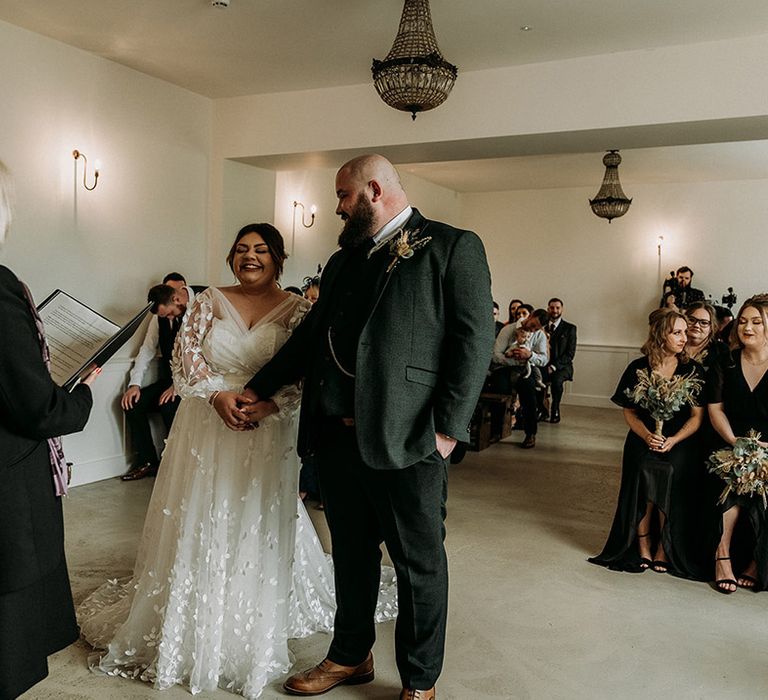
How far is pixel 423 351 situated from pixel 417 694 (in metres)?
1.13

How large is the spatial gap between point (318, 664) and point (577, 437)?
234 inches

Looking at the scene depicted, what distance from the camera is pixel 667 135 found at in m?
5.15

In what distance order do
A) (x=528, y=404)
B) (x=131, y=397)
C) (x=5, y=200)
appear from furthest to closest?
(x=528, y=404) → (x=131, y=397) → (x=5, y=200)

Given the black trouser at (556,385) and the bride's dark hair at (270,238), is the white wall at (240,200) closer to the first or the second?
the bride's dark hair at (270,238)

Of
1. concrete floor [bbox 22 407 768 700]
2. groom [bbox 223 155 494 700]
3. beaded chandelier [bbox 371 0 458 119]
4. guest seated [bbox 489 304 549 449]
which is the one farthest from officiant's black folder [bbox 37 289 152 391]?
guest seated [bbox 489 304 549 449]

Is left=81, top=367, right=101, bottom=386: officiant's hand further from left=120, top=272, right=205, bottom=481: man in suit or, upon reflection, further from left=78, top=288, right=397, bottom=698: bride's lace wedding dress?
left=120, top=272, right=205, bottom=481: man in suit

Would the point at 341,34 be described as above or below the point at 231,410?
above

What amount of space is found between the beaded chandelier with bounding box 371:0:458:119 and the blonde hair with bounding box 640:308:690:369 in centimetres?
167

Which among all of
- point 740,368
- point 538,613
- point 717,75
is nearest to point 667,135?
point 717,75

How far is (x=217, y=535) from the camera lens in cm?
271

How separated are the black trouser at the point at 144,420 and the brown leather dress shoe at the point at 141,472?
3 cm

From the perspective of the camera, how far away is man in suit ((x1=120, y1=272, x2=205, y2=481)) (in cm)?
558

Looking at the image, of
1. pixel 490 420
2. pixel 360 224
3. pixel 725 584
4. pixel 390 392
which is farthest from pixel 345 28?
pixel 490 420

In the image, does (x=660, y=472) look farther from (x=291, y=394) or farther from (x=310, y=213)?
(x=310, y=213)
